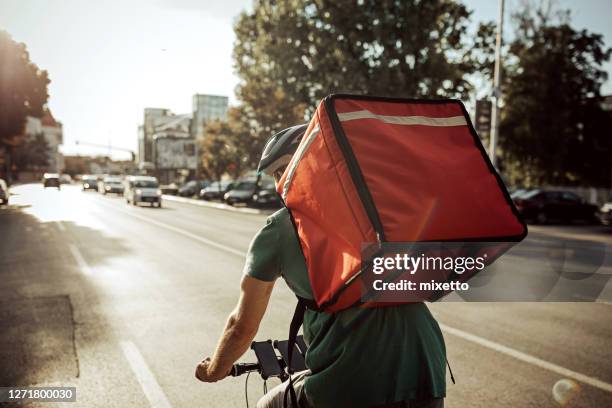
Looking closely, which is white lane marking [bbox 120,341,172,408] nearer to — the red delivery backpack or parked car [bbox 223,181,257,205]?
the red delivery backpack


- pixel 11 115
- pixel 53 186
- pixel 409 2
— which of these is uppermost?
pixel 409 2

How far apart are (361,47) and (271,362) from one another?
2508cm

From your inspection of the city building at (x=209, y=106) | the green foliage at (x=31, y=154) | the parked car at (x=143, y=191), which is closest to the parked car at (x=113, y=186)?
the parked car at (x=143, y=191)

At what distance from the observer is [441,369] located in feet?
5.34

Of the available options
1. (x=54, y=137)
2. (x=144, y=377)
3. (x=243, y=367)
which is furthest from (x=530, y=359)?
(x=54, y=137)

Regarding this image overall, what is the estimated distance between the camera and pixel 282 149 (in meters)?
1.78

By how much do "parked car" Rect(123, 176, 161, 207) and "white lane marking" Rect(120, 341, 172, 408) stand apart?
27.1 metres

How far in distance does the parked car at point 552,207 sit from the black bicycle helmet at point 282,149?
2304 centimetres

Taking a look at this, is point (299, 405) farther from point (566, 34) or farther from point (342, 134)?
point (566, 34)

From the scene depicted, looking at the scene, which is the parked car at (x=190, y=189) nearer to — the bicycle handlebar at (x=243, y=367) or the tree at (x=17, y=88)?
the tree at (x=17, y=88)

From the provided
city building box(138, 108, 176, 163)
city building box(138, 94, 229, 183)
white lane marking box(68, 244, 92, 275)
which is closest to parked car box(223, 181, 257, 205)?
white lane marking box(68, 244, 92, 275)

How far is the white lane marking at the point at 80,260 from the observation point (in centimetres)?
893

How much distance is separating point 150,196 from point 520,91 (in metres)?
25.1

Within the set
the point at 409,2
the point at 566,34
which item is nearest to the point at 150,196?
the point at 409,2
